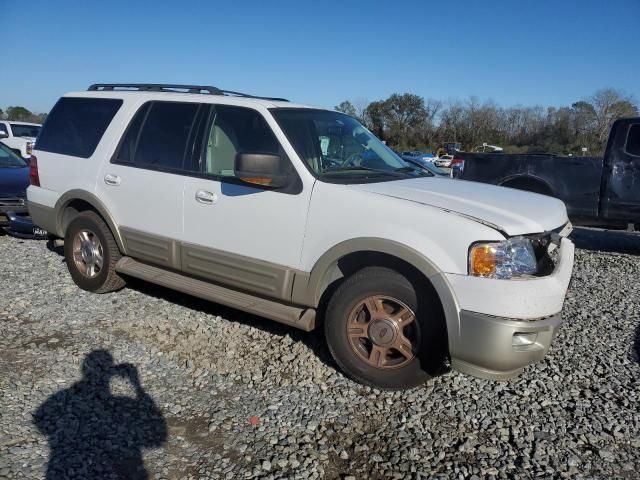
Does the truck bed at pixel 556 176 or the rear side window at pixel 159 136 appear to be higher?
the rear side window at pixel 159 136

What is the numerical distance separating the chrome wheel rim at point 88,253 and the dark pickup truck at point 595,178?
6.32 metres

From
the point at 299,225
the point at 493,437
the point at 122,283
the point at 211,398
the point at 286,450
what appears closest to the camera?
the point at 286,450

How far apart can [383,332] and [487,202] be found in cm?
110

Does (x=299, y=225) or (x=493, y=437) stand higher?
(x=299, y=225)

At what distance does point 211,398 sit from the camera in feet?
11.3

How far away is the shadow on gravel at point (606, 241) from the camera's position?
8.63 metres

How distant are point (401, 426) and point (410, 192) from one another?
150 centimetres

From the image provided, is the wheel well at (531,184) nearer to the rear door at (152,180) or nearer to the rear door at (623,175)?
the rear door at (623,175)

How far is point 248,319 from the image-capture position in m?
4.80

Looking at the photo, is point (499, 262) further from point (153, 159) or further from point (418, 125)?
point (418, 125)

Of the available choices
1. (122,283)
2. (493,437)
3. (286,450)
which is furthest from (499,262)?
(122,283)

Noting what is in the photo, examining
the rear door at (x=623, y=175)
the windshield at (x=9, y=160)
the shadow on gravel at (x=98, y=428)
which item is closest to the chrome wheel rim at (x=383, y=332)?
the shadow on gravel at (x=98, y=428)

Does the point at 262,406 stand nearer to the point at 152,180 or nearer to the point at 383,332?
the point at 383,332

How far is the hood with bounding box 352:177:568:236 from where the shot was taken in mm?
3230
